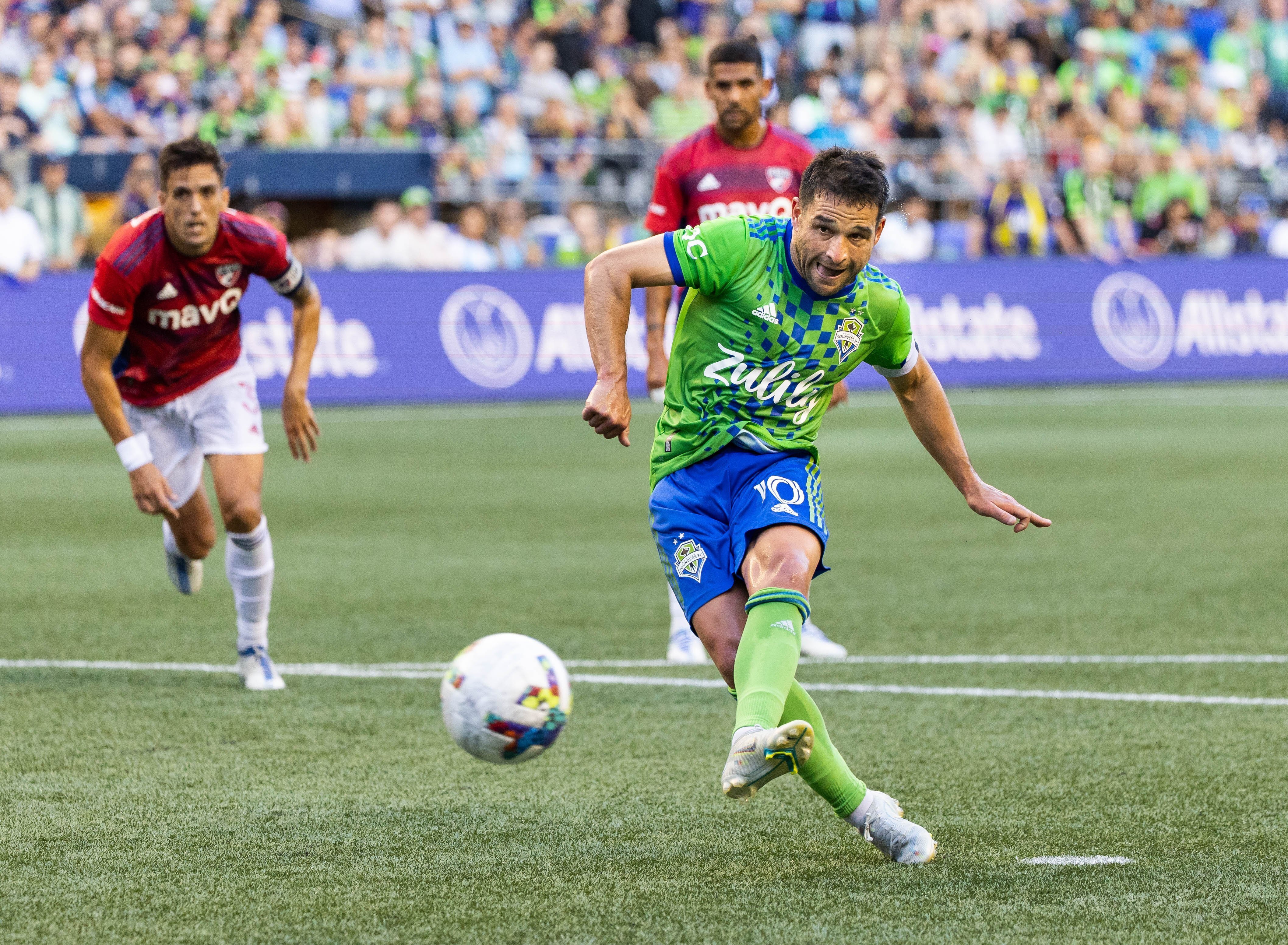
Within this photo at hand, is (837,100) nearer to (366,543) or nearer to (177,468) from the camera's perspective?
(366,543)

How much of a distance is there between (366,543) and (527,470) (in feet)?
12.4

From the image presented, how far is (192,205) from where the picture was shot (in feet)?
22.3

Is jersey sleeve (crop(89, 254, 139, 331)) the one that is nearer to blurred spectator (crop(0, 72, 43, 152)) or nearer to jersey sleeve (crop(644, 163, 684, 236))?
jersey sleeve (crop(644, 163, 684, 236))

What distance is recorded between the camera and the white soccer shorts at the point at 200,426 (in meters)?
7.37

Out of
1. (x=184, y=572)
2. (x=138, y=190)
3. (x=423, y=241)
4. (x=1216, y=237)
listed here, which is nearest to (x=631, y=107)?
(x=423, y=241)

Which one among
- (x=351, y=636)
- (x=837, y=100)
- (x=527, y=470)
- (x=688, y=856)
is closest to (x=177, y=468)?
(x=351, y=636)

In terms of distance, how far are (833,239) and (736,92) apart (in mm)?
3337

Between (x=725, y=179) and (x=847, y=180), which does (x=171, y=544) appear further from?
(x=847, y=180)

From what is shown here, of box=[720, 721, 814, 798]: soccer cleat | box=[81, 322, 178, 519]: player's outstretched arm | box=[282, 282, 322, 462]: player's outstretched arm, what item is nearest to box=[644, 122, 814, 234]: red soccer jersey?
box=[282, 282, 322, 462]: player's outstretched arm

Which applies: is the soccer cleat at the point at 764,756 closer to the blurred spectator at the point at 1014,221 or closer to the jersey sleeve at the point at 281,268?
the jersey sleeve at the point at 281,268

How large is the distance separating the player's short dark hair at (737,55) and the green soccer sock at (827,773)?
12.4 ft

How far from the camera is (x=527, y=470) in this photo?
48.2ft

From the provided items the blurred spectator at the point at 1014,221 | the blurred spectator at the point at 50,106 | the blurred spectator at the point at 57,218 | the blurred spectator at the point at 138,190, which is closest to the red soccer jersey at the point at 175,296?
the blurred spectator at the point at 138,190

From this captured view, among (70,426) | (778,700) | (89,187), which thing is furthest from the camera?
(89,187)
